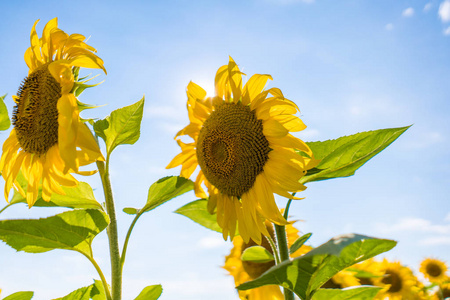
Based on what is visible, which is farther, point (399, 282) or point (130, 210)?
point (399, 282)

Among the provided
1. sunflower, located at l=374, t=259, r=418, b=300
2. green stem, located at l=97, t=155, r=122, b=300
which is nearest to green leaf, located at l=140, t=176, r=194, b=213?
green stem, located at l=97, t=155, r=122, b=300

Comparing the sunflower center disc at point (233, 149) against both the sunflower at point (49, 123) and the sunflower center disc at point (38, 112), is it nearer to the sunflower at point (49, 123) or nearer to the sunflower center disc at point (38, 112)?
the sunflower at point (49, 123)

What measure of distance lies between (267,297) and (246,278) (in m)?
0.34

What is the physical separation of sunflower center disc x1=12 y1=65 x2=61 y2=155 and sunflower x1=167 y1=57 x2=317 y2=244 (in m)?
0.68

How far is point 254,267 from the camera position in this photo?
3.19 m

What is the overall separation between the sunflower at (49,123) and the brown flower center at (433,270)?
19.1ft

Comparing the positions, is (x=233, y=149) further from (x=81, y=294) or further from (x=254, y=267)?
(x=254, y=267)

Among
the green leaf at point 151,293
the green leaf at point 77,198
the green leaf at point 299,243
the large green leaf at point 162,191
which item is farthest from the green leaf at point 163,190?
the green leaf at point 299,243

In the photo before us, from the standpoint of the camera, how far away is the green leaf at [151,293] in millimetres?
2123

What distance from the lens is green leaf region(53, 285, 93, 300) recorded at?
2.21 meters

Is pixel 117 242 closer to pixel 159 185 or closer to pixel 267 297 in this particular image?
pixel 159 185

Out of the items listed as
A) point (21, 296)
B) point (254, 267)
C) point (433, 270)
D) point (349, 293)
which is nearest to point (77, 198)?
point (21, 296)

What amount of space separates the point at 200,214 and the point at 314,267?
1013 mm

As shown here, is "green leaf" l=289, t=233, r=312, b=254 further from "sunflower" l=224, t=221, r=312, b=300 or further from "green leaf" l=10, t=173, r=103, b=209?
"green leaf" l=10, t=173, r=103, b=209
